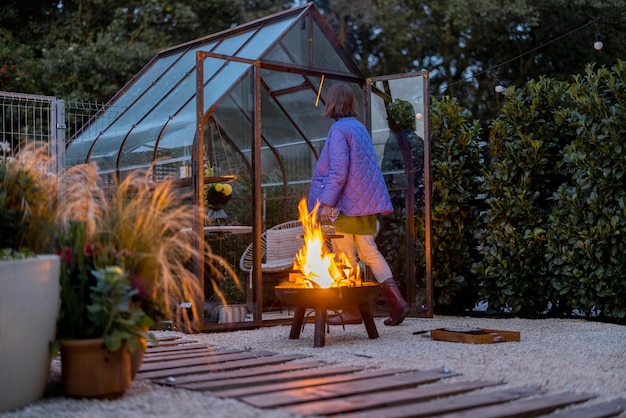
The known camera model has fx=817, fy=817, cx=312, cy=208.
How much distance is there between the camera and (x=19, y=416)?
336 centimetres

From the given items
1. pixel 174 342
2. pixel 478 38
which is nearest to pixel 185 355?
pixel 174 342

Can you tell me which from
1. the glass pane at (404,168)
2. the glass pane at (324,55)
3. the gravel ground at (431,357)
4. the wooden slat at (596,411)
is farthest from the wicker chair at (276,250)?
the wooden slat at (596,411)

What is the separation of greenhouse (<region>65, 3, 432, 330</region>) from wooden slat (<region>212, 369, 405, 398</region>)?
2.55 m

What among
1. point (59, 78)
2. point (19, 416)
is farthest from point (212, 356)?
point (59, 78)

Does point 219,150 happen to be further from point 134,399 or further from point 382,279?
point 134,399

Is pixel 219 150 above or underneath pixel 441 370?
above

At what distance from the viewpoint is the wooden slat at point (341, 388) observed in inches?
140

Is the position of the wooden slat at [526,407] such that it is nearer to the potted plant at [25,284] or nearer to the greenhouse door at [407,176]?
the potted plant at [25,284]

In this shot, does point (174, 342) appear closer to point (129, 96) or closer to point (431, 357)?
point (431, 357)

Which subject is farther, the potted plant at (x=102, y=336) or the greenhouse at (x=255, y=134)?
the greenhouse at (x=255, y=134)

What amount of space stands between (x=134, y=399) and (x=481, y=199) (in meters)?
5.04

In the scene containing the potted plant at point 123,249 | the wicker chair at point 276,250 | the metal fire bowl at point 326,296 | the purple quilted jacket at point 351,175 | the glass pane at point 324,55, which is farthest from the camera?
the wicker chair at point 276,250

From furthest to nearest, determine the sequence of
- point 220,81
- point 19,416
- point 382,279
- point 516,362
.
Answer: point 220,81 < point 382,279 < point 516,362 < point 19,416

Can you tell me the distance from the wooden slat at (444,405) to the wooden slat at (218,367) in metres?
1.25
